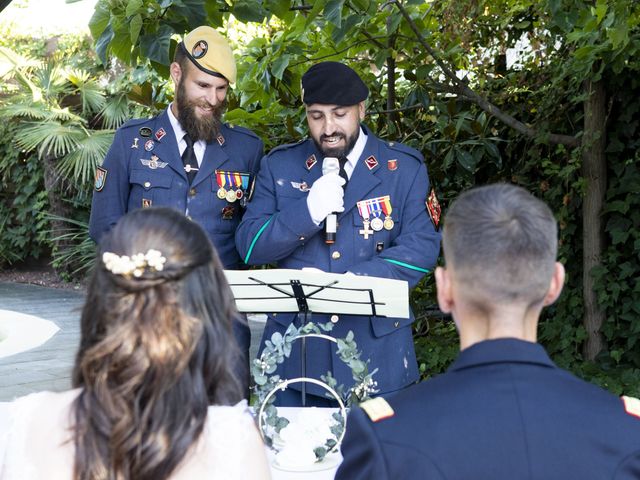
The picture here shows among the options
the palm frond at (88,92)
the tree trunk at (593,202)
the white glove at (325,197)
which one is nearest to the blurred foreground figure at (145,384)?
the white glove at (325,197)

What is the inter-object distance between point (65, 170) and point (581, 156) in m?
8.32

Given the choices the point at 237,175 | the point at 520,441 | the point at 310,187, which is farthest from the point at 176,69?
the point at 520,441

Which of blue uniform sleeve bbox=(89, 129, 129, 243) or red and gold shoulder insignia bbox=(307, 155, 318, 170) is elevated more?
red and gold shoulder insignia bbox=(307, 155, 318, 170)

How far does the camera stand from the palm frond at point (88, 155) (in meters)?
11.3

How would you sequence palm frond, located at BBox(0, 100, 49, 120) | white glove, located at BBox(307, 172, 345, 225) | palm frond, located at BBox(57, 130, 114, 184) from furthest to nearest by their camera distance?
palm frond, located at BBox(0, 100, 49, 120) < palm frond, located at BBox(57, 130, 114, 184) < white glove, located at BBox(307, 172, 345, 225)

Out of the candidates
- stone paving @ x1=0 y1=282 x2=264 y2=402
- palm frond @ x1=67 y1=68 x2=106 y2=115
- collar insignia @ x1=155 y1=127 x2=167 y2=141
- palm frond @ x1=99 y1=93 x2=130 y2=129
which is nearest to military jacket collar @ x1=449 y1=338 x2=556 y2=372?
collar insignia @ x1=155 y1=127 x2=167 y2=141

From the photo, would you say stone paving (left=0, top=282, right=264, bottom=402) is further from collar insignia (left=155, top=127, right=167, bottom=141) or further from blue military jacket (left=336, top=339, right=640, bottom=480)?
blue military jacket (left=336, top=339, right=640, bottom=480)

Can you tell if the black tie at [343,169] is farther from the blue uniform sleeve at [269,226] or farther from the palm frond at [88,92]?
the palm frond at [88,92]

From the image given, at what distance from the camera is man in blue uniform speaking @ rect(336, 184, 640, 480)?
141cm

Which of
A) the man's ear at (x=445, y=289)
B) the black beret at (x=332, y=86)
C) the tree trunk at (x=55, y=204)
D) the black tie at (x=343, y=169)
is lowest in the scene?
the tree trunk at (x=55, y=204)

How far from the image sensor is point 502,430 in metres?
1.42

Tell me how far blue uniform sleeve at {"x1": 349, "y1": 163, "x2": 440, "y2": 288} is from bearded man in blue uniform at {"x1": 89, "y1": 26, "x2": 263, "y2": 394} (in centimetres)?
64

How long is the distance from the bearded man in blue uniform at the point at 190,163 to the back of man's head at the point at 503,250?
1.93 metres

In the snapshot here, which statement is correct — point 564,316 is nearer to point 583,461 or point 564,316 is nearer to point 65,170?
point 583,461
